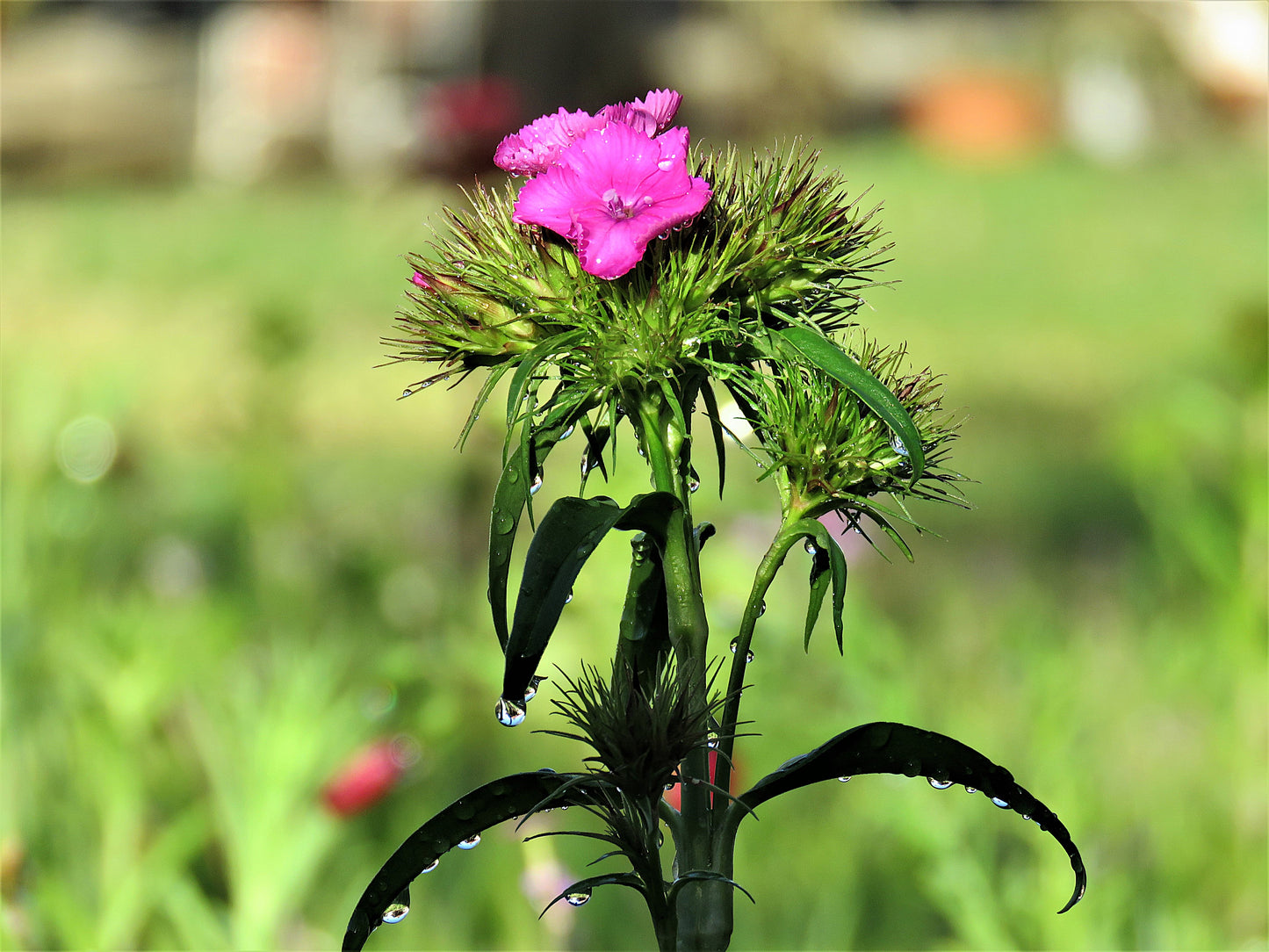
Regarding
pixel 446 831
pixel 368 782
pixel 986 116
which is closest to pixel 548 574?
pixel 446 831

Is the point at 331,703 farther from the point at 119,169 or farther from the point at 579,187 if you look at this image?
the point at 119,169

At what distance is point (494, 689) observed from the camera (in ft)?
5.50

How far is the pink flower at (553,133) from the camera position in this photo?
50cm

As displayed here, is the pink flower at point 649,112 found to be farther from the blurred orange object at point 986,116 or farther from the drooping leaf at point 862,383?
the blurred orange object at point 986,116

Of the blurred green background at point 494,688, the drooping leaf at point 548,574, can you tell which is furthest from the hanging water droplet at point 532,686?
the blurred green background at point 494,688

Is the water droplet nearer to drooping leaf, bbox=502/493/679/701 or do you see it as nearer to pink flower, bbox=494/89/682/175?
drooping leaf, bbox=502/493/679/701

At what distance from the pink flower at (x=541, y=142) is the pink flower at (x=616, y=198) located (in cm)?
3

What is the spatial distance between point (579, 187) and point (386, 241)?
5933 mm

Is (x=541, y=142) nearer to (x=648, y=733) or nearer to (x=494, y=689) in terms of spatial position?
(x=648, y=733)

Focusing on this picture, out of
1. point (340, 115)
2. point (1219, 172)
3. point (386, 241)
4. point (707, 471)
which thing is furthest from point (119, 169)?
point (707, 471)

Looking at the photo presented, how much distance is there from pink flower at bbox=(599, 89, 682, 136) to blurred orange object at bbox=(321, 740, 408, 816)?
2.84 feet

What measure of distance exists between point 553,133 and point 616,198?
56mm

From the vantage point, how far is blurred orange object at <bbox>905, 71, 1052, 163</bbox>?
8.84 meters

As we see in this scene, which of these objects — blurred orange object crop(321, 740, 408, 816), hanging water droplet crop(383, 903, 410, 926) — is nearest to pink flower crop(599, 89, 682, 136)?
hanging water droplet crop(383, 903, 410, 926)
